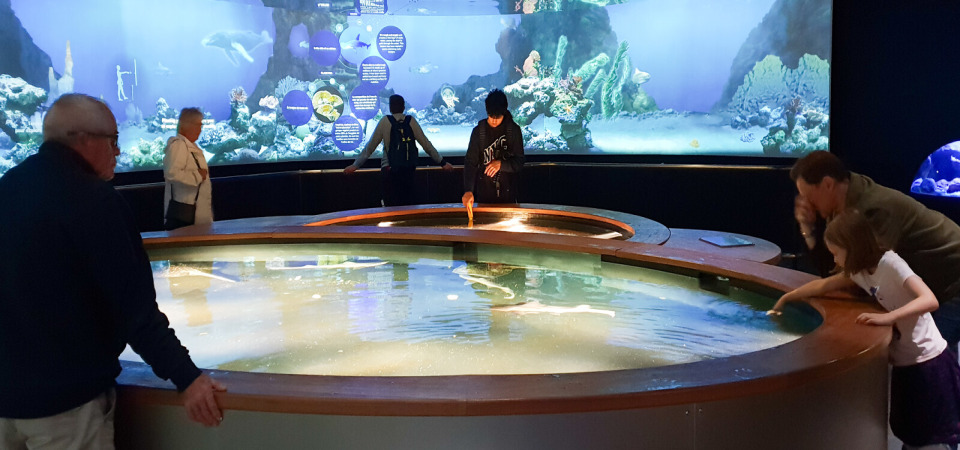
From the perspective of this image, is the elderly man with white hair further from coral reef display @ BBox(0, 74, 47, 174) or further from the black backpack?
coral reef display @ BBox(0, 74, 47, 174)

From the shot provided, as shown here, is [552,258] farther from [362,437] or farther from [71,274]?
[71,274]

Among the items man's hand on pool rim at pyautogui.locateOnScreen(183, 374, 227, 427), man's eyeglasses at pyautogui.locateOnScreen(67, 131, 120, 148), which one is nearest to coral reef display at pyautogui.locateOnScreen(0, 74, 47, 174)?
man's eyeglasses at pyautogui.locateOnScreen(67, 131, 120, 148)

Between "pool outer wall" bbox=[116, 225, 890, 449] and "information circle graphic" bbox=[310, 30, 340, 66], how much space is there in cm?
927

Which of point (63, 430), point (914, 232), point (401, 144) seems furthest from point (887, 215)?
point (401, 144)

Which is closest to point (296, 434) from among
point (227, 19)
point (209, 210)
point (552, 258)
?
point (552, 258)

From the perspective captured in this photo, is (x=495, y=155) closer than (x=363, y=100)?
Yes

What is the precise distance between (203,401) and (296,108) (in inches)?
365

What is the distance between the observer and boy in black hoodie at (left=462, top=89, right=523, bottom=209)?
247 inches

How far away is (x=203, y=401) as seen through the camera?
1.69 metres

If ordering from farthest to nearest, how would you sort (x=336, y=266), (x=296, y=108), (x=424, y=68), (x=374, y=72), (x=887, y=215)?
(x=424, y=68)
(x=374, y=72)
(x=296, y=108)
(x=336, y=266)
(x=887, y=215)

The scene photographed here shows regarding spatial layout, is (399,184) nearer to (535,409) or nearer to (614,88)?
(614,88)

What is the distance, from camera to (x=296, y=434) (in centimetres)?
171

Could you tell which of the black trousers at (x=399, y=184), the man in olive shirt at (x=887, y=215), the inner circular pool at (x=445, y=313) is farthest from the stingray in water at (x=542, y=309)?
the black trousers at (x=399, y=184)

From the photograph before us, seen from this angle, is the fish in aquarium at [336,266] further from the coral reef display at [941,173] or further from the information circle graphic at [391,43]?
the information circle graphic at [391,43]
